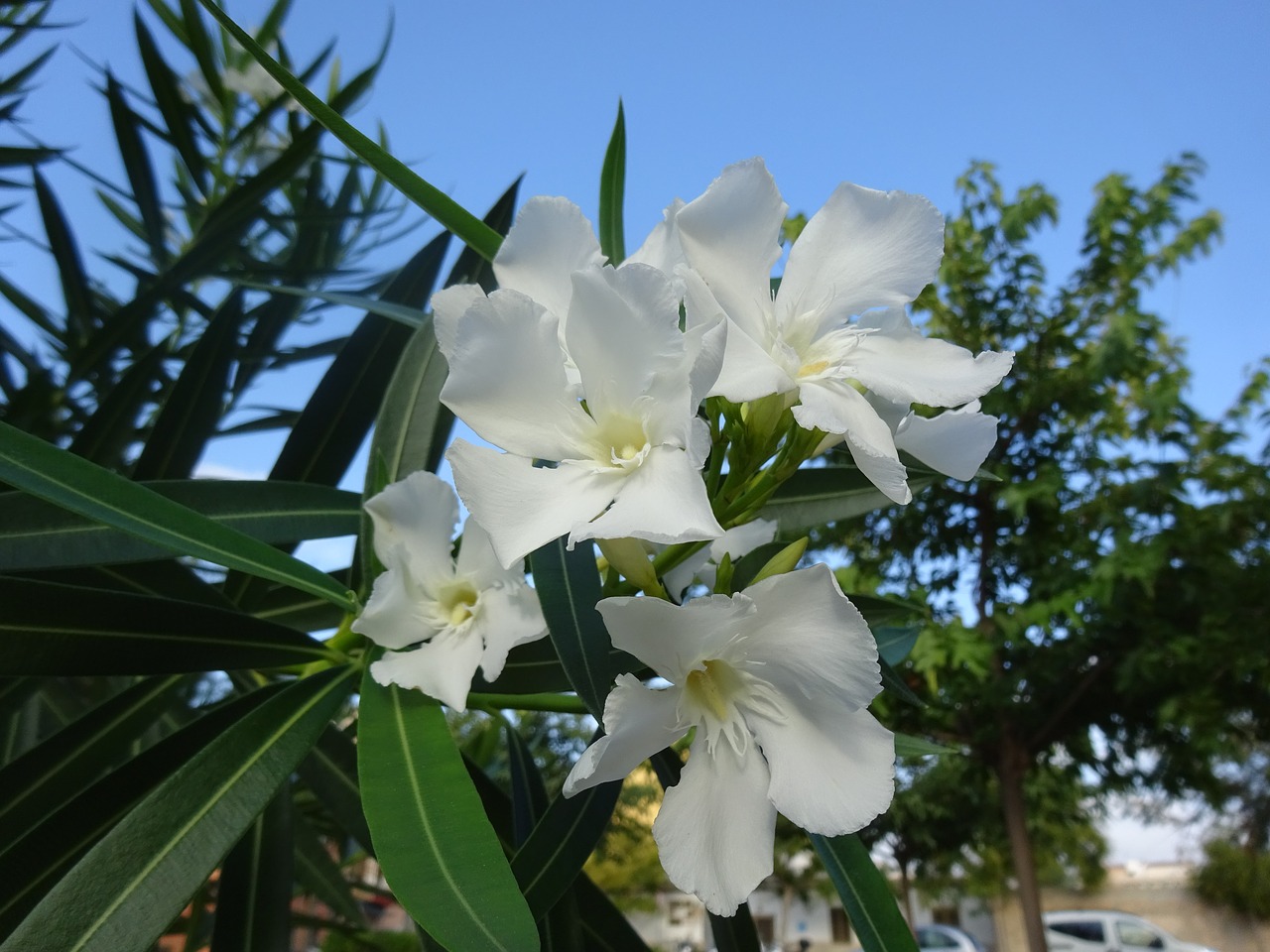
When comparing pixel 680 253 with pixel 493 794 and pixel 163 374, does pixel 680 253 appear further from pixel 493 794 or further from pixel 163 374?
pixel 163 374

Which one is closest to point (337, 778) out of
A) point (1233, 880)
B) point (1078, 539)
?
point (1078, 539)

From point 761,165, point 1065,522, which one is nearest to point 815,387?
point 761,165

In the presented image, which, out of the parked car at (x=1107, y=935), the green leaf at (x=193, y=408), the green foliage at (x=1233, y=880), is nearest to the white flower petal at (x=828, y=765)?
the green leaf at (x=193, y=408)

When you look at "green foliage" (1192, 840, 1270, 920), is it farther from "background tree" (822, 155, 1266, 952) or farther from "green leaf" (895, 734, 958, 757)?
"green leaf" (895, 734, 958, 757)

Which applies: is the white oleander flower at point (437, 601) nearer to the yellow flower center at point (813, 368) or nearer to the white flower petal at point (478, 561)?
the white flower petal at point (478, 561)

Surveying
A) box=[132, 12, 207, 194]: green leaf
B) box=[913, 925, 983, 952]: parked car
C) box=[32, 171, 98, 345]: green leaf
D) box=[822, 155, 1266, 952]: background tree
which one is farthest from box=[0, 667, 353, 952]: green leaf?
box=[913, 925, 983, 952]: parked car

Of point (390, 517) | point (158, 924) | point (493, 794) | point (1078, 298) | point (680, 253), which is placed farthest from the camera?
point (1078, 298)
